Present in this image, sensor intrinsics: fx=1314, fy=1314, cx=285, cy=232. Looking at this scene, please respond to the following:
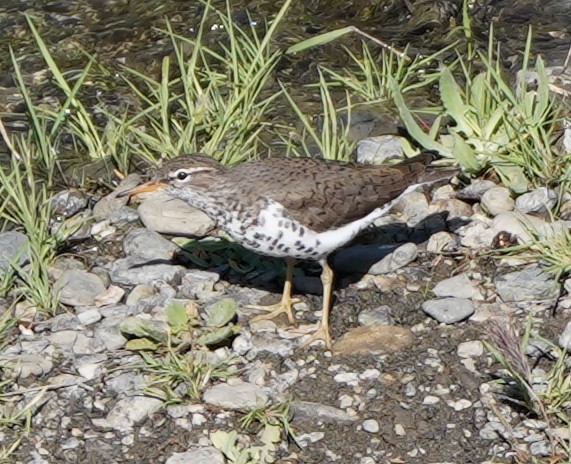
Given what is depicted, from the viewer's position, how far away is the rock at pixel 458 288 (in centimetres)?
756

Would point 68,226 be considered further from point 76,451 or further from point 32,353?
point 76,451

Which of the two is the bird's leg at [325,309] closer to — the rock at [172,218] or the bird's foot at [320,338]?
the bird's foot at [320,338]

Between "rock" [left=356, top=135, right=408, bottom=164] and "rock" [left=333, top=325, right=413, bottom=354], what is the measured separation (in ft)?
6.36

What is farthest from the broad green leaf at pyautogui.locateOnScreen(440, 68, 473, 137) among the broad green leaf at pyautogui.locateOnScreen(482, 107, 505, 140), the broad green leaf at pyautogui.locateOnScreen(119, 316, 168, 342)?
the broad green leaf at pyautogui.locateOnScreen(119, 316, 168, 342)

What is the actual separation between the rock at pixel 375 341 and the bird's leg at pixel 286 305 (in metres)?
0.47

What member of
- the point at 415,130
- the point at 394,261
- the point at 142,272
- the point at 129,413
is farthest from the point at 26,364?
the point at 415,130

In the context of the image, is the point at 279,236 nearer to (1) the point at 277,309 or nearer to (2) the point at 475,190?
(1) the point at 277,309

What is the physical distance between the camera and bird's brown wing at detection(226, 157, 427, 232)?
7.40 metres

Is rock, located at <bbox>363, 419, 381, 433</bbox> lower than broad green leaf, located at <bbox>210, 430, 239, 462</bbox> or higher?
lower

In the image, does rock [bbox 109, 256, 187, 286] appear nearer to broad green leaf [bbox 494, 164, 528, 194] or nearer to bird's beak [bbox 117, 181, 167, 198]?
bird's beak [bbox 117, 181, 167, 198]

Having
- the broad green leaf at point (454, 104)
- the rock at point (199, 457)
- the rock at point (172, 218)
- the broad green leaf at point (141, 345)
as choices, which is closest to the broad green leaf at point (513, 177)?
the broad green leaf at point (454, 104)

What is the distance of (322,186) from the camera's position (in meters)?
7.55

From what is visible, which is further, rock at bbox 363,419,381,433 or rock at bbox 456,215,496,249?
rock at bbox 456,215,496,249

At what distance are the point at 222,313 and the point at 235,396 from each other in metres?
0.71
